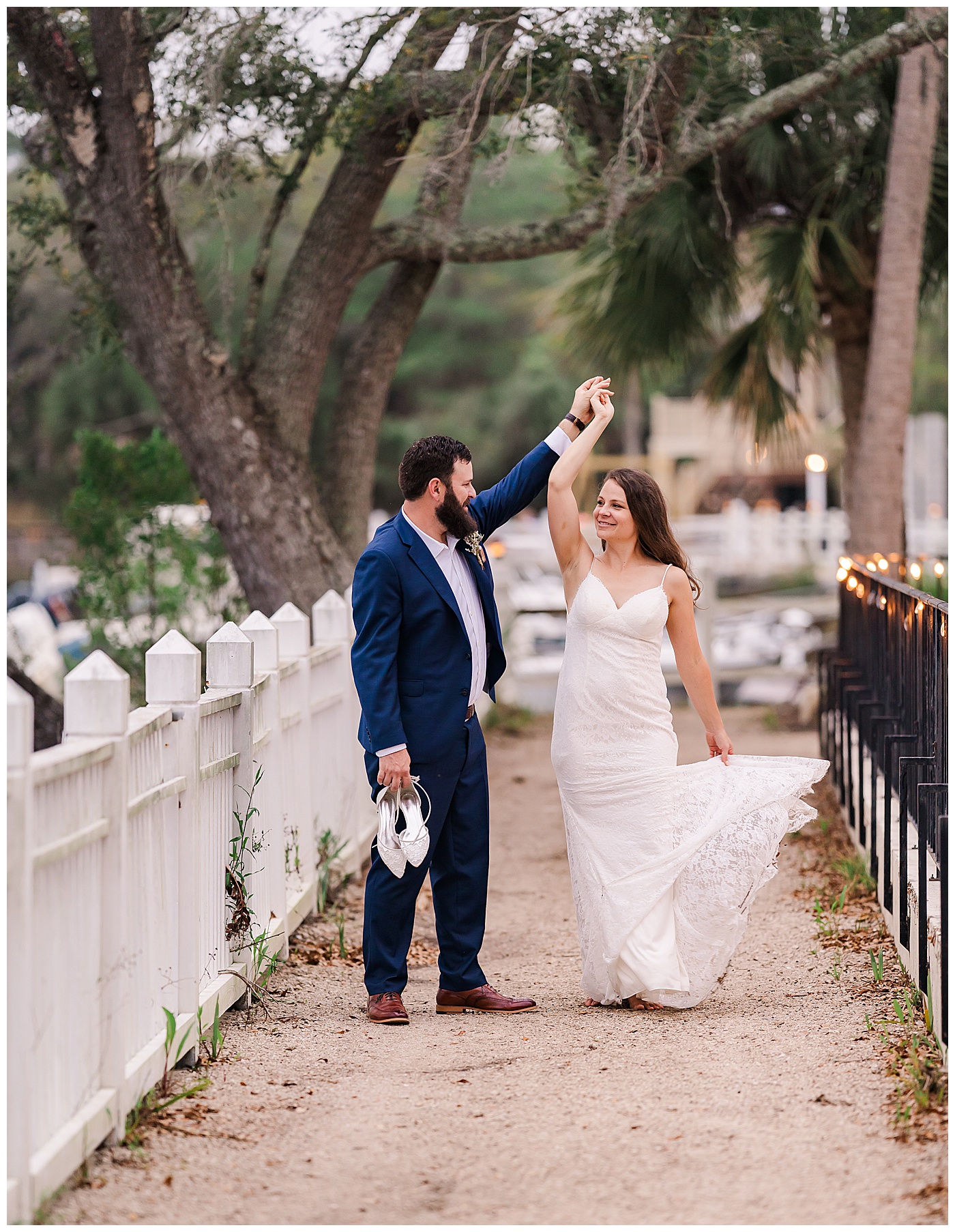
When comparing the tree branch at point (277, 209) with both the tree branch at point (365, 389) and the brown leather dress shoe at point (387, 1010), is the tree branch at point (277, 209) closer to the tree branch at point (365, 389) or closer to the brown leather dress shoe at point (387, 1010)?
the tree branch at point (365, 389)

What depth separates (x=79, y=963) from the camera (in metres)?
3.35

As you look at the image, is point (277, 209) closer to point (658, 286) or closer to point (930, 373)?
point (658, 286)

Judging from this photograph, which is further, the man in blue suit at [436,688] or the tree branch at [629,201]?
the tree branch at [629,201]

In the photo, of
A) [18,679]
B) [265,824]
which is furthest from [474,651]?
[18,679]

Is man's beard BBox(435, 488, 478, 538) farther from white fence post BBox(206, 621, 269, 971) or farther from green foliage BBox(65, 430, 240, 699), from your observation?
green foliage BBox(65, 430, 240, 699)

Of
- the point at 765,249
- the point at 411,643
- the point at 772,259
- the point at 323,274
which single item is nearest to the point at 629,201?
the point at 323,274

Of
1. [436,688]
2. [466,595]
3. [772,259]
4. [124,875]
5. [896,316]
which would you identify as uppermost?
[772,259]

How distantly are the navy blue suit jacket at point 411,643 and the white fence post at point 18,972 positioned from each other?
170 cm

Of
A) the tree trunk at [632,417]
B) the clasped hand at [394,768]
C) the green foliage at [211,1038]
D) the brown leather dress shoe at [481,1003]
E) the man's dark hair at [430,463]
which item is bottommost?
the brown leather dress shoe at [481,1003]

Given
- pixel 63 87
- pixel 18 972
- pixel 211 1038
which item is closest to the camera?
pixel 18 972

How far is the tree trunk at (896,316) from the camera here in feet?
30.5

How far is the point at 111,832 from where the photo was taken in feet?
11.6

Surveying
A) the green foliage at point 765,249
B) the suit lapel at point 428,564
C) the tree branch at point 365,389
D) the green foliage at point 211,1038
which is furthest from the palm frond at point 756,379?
the green foliage at point 211,1038

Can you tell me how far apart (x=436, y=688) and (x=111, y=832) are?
1450 millimetres
